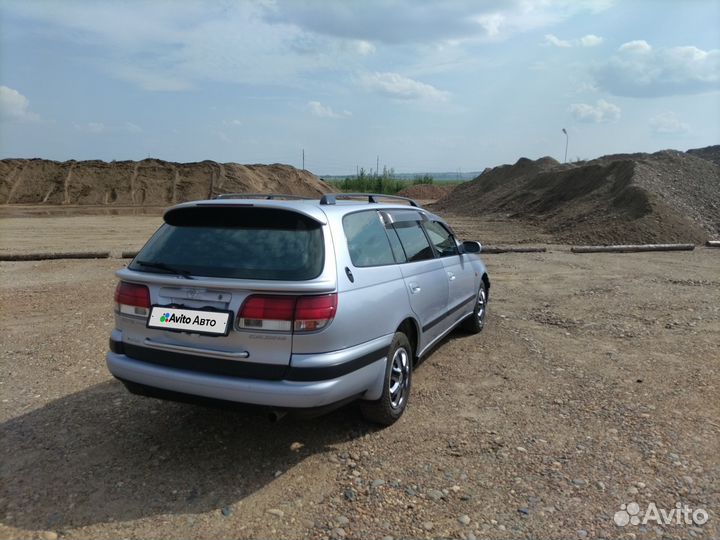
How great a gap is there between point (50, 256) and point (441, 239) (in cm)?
1035

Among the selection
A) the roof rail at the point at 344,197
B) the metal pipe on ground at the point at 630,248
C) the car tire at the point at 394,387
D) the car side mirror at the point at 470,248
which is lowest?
the car tire at the point at 394,387

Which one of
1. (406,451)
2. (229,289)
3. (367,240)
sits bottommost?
(406,451)

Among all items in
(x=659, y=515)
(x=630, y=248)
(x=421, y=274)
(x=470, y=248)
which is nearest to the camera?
(x=659, y=515)

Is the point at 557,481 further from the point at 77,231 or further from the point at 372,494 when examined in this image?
the point at 77,231

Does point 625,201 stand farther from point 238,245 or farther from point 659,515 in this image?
point 238,245

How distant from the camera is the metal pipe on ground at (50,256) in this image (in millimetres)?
11969

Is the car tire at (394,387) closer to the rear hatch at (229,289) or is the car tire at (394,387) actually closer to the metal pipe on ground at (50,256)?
the rear hatch at (229,289)

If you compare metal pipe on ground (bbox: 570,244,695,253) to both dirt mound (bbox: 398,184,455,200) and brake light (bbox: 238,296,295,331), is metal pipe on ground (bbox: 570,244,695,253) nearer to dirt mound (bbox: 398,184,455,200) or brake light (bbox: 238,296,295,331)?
brake light (bbox: 238,296,295,331)

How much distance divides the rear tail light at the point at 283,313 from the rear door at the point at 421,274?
1.17 meters

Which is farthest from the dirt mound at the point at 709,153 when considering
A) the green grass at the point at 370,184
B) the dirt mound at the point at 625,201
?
the green grass at the point at 370,184

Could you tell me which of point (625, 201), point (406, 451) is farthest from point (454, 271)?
point (625, 201)

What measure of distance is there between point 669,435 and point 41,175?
3967 centimetres

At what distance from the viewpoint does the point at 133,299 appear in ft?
11.4

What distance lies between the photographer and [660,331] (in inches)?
259
